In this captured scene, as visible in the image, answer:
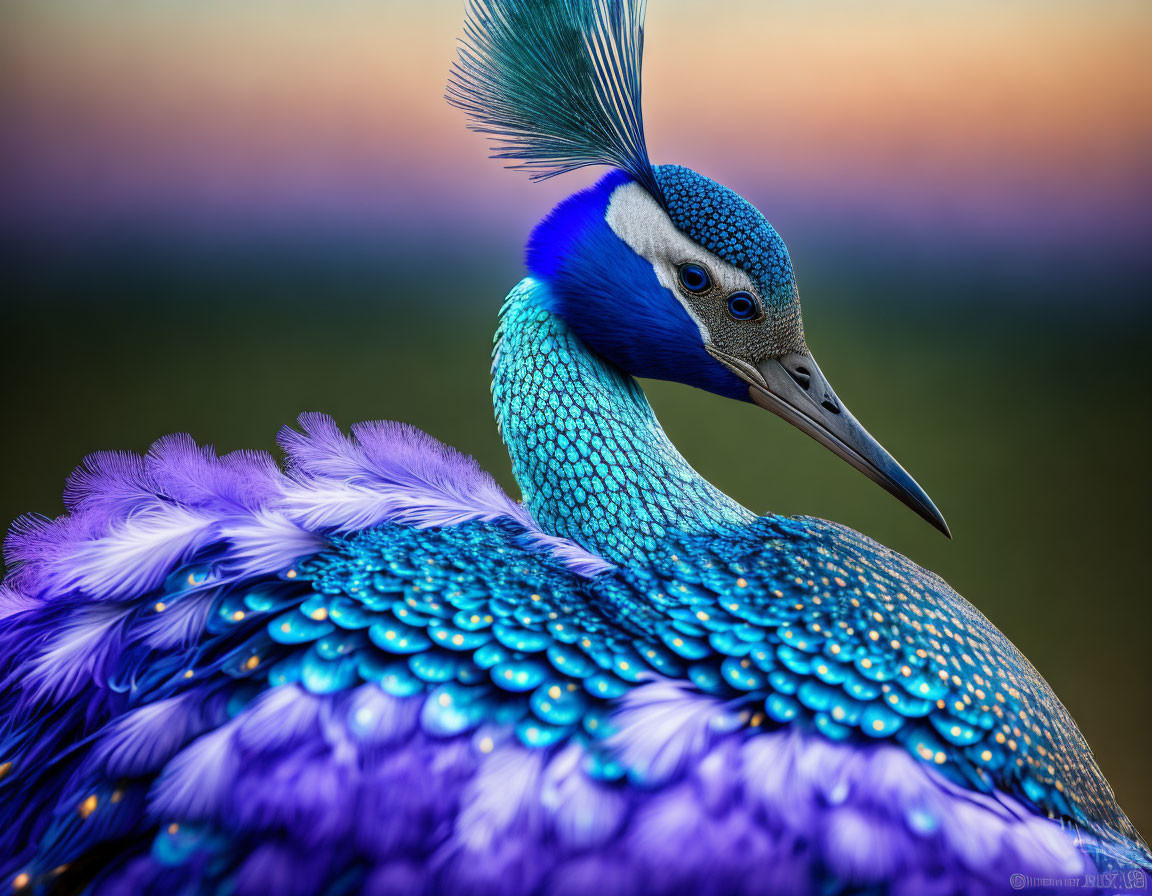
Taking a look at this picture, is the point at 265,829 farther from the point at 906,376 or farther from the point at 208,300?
the point at 906,376

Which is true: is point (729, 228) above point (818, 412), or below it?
above

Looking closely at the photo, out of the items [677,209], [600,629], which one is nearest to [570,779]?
[600,629]

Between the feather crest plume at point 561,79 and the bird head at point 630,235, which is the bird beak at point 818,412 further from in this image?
the feather crest plume at point 561,79

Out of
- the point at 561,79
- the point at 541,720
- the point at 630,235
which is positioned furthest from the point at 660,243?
the point at 541,720

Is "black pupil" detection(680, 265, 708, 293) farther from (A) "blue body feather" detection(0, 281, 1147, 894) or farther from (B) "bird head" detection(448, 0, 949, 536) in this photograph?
(A) "blue body feather" detection(0, 281, 1147, 894)

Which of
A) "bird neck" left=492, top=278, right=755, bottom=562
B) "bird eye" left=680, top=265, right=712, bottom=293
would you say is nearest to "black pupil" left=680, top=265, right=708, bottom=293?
"bird eye" left=680, top=265, right=712, bottom=293

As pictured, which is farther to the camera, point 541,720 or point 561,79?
point 561,79

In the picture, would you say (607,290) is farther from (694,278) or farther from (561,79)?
(561,79)
